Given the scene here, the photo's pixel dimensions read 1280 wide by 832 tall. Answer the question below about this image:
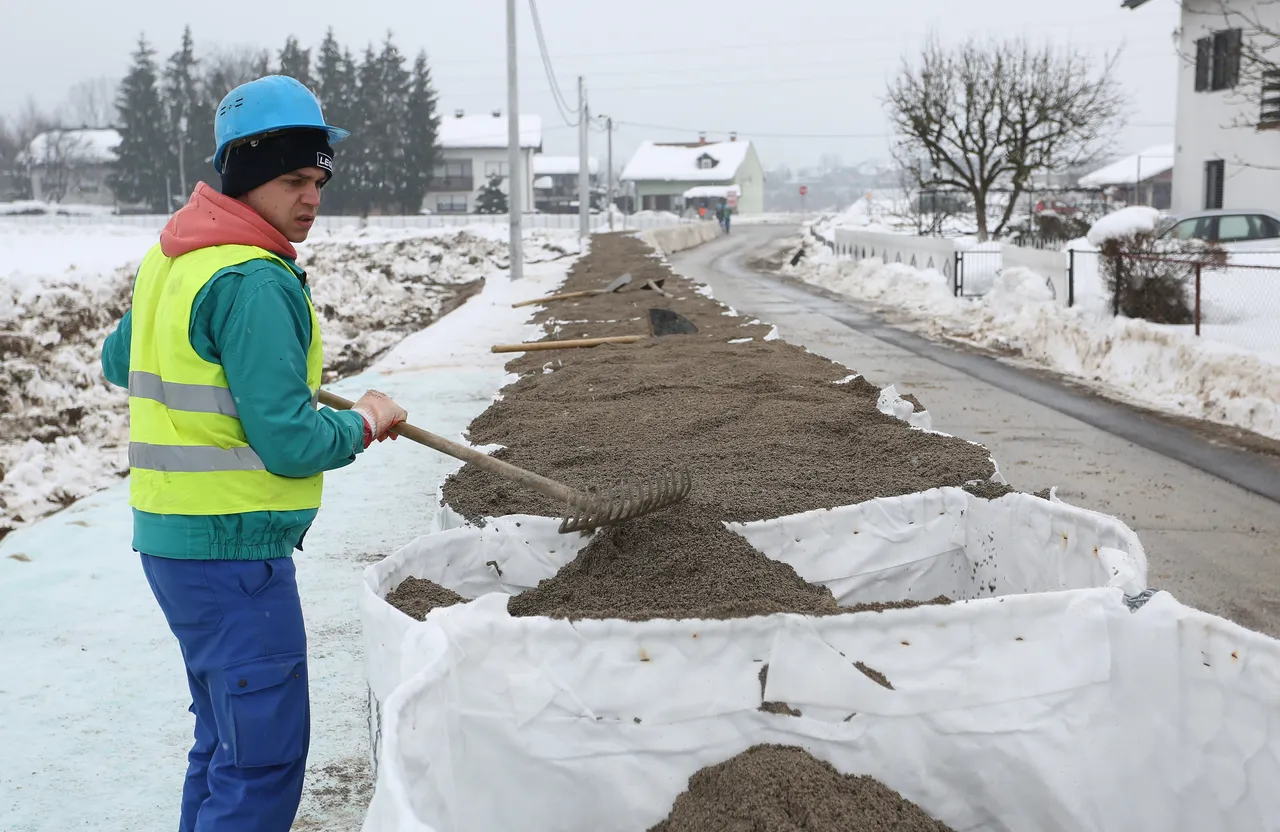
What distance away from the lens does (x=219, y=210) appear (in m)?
2.57

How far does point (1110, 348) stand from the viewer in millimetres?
12625

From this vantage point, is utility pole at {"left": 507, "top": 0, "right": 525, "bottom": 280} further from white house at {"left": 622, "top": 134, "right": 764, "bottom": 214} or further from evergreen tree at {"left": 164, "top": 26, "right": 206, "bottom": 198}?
white house at {"left": 622, "top": 134, "right": 764, "bottom": 214}

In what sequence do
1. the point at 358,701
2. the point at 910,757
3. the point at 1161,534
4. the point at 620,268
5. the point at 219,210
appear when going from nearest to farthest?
the point at 219,210
the point at 910,757
the point at 358,701
the point at 1161,534
the point at 620,268

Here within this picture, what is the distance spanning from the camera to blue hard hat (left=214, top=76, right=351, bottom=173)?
2.59 metres

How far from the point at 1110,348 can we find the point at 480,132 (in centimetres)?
Result: 7215

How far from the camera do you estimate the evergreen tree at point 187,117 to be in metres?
66.8

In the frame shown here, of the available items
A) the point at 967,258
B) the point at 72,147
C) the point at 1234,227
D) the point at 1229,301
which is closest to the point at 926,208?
the point at 967,258

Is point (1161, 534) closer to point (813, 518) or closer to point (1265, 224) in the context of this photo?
point (813, 518)

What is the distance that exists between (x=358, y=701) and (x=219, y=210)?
6.39 feet

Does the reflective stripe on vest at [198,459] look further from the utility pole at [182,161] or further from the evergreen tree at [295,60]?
the evergreen tree at [295,60]

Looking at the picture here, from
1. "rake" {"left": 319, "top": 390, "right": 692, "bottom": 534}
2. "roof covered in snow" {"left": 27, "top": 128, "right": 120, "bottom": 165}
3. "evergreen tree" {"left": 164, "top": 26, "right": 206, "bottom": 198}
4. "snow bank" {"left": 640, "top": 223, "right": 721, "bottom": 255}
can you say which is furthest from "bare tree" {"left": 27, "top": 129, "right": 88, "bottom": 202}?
"rake" {"left": 319, "top": 390, "right": 692, "bottom": 534}

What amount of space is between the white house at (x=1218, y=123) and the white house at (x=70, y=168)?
74.1m

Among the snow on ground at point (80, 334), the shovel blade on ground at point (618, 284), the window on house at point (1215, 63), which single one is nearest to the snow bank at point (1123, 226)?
the shovel blade on ground at point (618, 284)

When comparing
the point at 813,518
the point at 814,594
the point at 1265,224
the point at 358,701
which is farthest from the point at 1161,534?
the point at 1265,224
